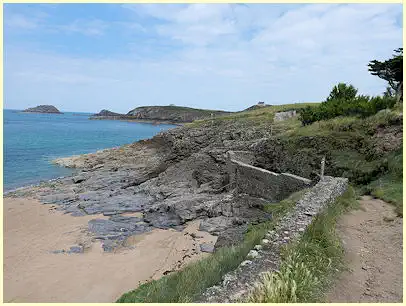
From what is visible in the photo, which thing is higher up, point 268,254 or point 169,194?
point 268,254

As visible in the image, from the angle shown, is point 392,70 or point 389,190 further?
point 392,70

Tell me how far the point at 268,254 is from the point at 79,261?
10180 mm

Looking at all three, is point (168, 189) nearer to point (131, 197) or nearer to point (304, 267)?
point (131, 197)

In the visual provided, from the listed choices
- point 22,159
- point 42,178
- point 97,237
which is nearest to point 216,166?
point 97,237

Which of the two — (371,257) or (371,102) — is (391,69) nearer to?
(371,102)

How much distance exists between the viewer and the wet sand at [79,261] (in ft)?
38.0

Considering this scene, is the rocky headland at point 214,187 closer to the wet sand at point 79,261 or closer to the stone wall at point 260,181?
the stone wall at point 260,181

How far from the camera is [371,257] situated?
779cm

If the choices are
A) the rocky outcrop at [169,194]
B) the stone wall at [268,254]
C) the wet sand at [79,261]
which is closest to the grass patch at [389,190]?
the stone wall at [268,254]

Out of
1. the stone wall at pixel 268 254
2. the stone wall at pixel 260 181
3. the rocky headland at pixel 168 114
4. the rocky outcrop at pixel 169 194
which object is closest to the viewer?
the stone wall at pixel 268 254

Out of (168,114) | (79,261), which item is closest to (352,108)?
(79,261)

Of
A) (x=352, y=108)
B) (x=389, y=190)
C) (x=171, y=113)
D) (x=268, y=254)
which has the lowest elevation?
(x=268, y=254)

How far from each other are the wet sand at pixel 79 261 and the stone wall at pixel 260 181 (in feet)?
13.7

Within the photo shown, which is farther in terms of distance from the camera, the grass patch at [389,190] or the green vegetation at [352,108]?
the green vegetation at [352,108]
